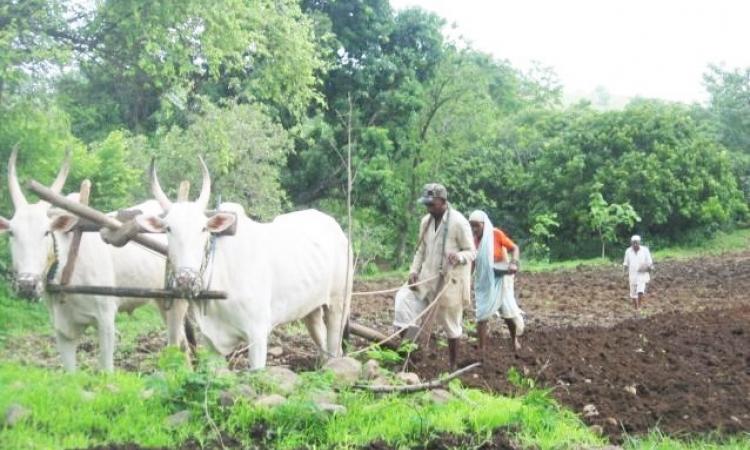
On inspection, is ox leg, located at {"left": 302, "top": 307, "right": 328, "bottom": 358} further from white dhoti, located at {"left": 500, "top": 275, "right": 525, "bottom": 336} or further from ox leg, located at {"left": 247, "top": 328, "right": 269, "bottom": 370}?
white dhoti, located at {"left": 500, "top": 275, "right": 525, "bottom": 336}

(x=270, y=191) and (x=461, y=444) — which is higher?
(x=270, y=191)

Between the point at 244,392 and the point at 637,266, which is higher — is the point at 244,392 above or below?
below

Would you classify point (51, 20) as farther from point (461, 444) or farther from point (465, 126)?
point (465, 126)

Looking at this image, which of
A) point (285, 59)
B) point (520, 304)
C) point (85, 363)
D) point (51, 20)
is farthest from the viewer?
point (520, 304)

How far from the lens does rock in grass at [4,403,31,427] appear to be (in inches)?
229

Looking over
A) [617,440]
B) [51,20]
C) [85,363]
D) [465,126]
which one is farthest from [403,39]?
[617,440]

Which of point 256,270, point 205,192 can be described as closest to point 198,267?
point 205,192

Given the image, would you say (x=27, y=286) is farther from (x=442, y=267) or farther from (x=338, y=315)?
(x=442, y=267)

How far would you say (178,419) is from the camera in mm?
6121

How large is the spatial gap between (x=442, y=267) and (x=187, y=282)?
3519 mm

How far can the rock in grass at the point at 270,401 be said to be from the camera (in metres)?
6.30

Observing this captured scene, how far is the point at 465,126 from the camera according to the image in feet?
110

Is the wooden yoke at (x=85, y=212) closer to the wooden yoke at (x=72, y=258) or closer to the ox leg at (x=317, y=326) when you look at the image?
the wooden yoke at (x=72, y=258)

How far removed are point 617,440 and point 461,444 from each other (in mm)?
1578
